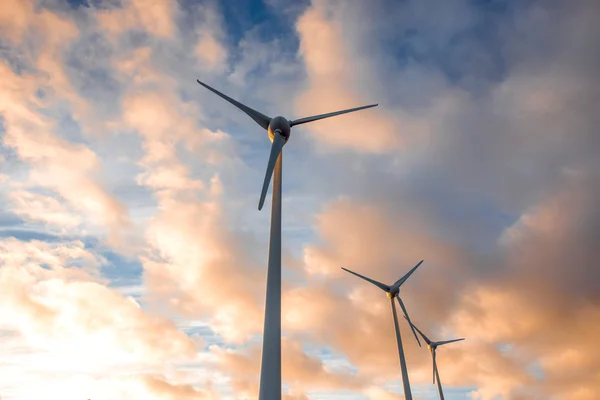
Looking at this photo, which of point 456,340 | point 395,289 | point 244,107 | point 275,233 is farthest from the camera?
point 456,340

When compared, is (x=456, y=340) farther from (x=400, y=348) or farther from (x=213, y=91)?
(x=213, y=91)

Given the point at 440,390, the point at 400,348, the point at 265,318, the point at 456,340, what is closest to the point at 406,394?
the point at 400,348

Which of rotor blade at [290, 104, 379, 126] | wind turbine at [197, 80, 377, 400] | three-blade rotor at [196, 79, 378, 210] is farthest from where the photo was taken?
rotor blade at [290, 104, 379, 126]

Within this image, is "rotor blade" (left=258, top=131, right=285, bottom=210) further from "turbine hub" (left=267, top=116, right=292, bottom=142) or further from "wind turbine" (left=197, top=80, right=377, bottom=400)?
"turbine hub" (left=267, top=116, right=292, bottom=142)

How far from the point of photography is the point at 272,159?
105 feet

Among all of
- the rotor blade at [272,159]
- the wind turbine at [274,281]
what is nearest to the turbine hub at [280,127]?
the wind turbine at [274,281]

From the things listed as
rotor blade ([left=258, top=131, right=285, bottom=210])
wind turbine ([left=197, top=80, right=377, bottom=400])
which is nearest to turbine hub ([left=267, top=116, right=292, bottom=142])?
wind turbine ([left=197, top=80, right=377, bottom=400])

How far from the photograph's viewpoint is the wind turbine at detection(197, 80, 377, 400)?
77.3 feet

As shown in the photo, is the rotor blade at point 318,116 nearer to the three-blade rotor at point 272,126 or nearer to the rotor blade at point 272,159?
the three-blade rotor at point 272,126

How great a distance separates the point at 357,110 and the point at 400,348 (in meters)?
45.9

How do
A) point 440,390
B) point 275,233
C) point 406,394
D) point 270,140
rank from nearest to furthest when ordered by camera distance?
point 275,233, point 270,140, point 406,394, point 440,390

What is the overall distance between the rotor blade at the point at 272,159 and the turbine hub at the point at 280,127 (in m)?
0.44

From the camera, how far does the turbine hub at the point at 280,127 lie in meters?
36.3

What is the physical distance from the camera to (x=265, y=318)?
25.7 m
